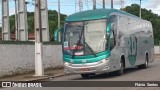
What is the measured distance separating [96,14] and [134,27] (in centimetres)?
575

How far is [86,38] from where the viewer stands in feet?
69.6

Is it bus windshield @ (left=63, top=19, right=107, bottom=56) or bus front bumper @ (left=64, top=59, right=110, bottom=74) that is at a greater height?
bus windshield @ (left=63, top=19, right=107, bottom=56)

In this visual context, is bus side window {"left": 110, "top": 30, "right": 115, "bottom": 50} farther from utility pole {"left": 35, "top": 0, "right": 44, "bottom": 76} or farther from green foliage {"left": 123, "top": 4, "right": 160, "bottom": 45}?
green foliage {"left": 123, "top": 4, "right": 160, "bottom": 45}

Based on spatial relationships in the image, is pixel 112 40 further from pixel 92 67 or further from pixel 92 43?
pixel 92 67

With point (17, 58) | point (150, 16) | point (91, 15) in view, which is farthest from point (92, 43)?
point (150, 16)

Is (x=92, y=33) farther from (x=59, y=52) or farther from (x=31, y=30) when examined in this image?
(x=31, y=30)

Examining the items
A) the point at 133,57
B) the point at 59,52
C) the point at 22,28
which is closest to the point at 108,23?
the point at 133,57

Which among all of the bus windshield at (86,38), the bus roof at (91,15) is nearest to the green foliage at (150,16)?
the bus roof at (91,15)

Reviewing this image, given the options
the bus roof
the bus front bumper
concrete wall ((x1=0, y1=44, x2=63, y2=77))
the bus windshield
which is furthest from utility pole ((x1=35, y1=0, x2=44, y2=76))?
the bus front bumper

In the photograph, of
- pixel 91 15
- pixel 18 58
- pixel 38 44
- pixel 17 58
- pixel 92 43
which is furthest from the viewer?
pixel 18 58

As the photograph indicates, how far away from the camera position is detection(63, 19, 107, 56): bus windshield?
21109 millimetres

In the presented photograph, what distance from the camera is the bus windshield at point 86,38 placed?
21.1 metres

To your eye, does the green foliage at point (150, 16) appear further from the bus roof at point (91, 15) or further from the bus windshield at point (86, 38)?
the bus windshield at point (86, 38)

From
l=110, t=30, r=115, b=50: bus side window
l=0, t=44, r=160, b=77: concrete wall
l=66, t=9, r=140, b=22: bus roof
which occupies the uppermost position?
l=66, t=9, r=140, b=22: bus roof
